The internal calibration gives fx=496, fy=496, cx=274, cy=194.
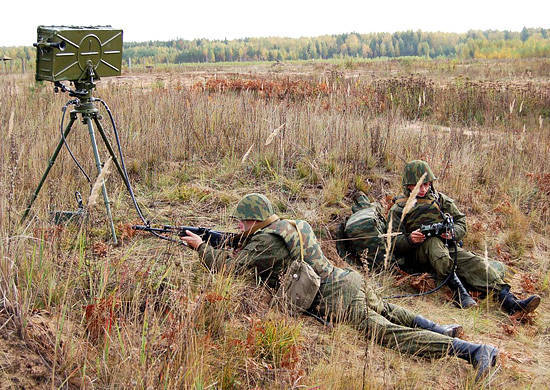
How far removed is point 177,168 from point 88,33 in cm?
296

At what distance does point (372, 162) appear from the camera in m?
A: 7.07

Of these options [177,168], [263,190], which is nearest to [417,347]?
[263,190]

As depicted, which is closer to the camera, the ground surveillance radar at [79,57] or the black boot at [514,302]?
the ground surveillance radar at [79,57]

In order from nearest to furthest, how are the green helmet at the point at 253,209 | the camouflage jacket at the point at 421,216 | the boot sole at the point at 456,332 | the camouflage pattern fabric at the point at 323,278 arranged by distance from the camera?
the camouflage pattern fabric at the point at 323,278, the boot sole at the point at 456,332, the green helmet at the point at 253,209, the camouflage jacket at the point at 421,216

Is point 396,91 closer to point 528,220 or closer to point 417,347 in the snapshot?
point 528,220

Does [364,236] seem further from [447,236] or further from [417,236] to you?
[447,236]

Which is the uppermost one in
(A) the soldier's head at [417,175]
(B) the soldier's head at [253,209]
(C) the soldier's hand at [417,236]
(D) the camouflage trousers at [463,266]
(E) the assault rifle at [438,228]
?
(A) the soldier's head at [417,175]

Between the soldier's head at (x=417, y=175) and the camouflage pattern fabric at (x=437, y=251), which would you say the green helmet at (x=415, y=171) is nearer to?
the soldier's head at (x=417, y=175)

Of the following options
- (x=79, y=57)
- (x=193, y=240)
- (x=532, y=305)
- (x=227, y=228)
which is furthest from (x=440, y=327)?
(x=79, y=57)

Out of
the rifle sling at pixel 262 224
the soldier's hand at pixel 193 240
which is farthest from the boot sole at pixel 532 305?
the soldier's hand at pixel 193 240

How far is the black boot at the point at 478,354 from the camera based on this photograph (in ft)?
10.7

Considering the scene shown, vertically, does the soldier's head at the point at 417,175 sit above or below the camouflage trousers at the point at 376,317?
above

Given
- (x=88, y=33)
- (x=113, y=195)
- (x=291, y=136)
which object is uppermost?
(x=88, y=33)

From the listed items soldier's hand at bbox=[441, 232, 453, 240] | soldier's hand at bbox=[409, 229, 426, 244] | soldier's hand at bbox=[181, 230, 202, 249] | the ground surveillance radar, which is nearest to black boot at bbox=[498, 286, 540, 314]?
soldier's hand at bbox=[441, 232, 453, 240]
